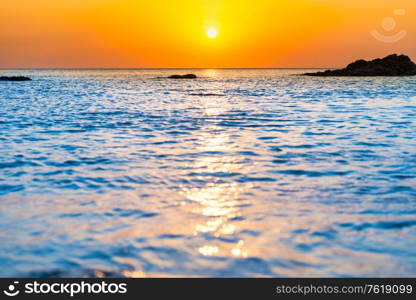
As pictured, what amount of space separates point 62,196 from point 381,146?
36.0 feet

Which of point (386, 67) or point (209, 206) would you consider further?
point (386, 67)

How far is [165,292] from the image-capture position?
540 centimetres

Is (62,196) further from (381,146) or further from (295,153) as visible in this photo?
(381,146)

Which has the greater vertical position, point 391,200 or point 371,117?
point 371,117

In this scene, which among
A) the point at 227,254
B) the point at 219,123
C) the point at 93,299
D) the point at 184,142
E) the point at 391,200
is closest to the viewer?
the point at 93,299

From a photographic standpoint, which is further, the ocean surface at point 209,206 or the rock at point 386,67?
the rock at point 386,67

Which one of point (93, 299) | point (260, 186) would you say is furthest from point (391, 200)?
point (93, 299)

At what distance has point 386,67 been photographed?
133 meters

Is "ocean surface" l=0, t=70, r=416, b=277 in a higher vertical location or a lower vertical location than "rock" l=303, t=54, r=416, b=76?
lower

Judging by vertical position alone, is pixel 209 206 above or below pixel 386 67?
below

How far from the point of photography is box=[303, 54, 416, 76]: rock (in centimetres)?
13050

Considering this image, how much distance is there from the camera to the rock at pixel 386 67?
13050 cm

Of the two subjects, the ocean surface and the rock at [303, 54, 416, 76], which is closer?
the ocean surface

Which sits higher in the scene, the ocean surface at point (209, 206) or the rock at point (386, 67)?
the rock at point (386, 67)
